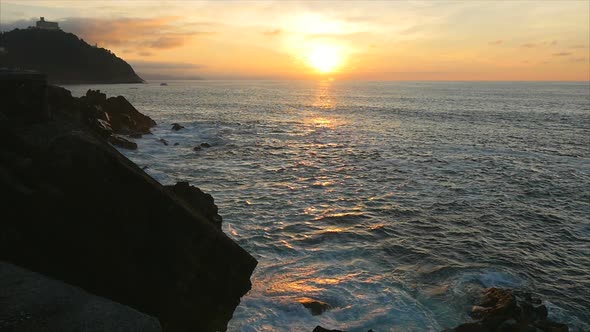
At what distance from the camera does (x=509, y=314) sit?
12.2 m

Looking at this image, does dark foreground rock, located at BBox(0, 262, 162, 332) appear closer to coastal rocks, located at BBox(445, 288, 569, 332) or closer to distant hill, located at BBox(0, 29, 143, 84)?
coastal rocks, located at BBox(445, 288, 569, 332)

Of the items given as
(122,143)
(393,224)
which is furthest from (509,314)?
(122,143)

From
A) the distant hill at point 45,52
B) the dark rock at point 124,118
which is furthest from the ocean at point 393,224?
the distant hill at point 45,52

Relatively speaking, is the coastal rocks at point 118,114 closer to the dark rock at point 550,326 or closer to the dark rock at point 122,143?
the dark rock at point 122,143

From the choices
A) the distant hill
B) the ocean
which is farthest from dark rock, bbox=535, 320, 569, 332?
the distant hill

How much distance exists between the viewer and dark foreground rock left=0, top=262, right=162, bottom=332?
5645 mm

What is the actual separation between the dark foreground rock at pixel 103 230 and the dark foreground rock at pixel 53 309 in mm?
1140

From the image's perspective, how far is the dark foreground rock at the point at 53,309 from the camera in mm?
5645

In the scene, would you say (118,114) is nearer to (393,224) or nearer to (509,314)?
(393,224)

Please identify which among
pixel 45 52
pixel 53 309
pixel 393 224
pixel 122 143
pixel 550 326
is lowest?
pixel 550 326

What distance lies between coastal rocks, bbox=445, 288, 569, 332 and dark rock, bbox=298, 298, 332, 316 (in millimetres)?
3762

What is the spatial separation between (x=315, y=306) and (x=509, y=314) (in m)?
6.02

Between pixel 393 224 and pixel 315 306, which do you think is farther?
pixel 393 224

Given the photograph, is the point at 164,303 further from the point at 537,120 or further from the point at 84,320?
the point at 537,120
